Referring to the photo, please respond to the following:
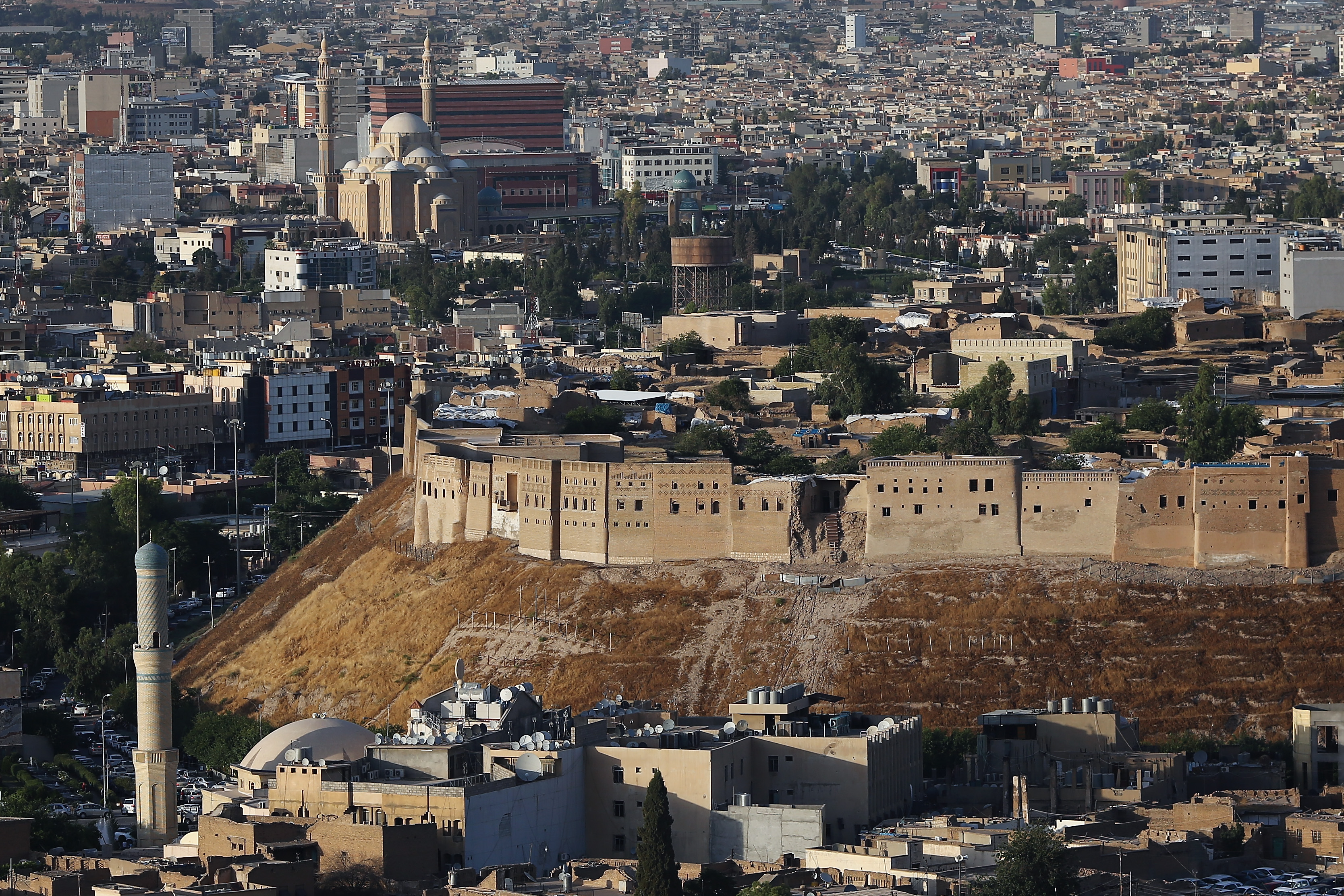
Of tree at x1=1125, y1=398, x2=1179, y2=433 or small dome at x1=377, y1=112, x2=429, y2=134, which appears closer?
tree at x1=1125, y1=398, x2=1179, y2=433

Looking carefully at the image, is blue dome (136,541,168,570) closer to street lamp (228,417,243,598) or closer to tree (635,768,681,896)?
tree (635,768,681,896)

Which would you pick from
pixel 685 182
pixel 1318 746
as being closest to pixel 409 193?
pixel 685 182

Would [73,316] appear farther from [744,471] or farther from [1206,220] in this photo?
[744,471]

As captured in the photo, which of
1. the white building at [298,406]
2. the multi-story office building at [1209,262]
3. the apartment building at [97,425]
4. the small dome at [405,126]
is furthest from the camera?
the small dome at [405,126]

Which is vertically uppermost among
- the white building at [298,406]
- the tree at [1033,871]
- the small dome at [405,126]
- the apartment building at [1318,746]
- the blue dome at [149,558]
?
the small dome at [405,126]

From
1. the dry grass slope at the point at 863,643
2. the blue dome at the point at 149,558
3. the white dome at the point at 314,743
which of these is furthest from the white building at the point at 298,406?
the white dome at the point at 314,743

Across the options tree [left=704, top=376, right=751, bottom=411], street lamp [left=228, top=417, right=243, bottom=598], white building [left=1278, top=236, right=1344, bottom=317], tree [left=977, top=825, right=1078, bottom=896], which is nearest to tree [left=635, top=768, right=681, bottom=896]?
tree [left=977, top=825, right=1078, bottom=896]

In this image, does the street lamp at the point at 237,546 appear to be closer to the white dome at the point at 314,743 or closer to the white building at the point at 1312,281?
the white dome at the point at 314,743
